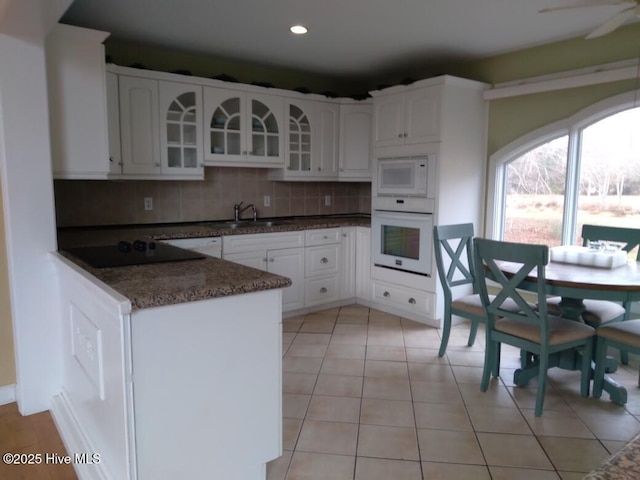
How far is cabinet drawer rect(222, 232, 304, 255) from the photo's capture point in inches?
145

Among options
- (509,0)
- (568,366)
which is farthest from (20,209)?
(568,366)

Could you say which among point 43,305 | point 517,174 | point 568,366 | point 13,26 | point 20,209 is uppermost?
point 13,26

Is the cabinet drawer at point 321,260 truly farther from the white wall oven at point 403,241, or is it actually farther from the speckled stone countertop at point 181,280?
the speckled stone countertop at point 181,280

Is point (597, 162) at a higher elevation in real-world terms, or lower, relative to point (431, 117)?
lower

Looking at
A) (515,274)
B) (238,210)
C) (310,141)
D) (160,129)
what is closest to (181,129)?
(160,129)

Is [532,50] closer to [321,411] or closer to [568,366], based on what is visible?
[568,366]

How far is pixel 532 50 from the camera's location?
12.3ft

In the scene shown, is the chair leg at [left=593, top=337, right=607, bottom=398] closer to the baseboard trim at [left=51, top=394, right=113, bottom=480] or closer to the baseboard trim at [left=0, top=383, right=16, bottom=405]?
the baseboard trim at [left=51, top=394, right=113, bottom=480]

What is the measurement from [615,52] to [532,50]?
2.10 ft

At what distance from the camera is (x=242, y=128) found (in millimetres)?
3982

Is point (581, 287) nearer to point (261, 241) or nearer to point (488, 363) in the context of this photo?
point (488, 363)

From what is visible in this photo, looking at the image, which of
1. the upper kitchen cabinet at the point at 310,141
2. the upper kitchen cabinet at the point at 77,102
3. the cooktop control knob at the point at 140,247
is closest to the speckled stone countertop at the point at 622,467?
the cooktop control knob at the point at 140,247

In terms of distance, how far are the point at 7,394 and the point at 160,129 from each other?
6.80ft

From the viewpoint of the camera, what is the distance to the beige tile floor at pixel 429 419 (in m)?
2.05
